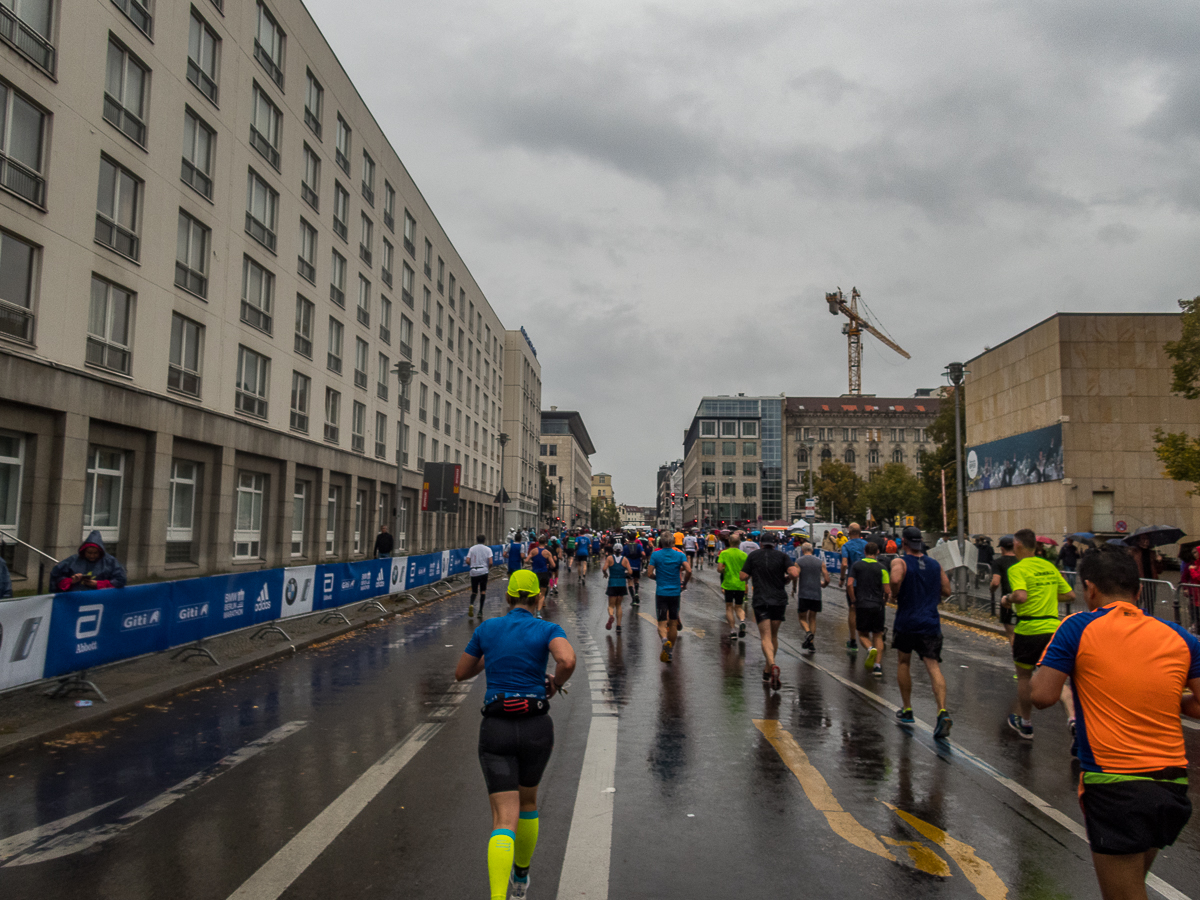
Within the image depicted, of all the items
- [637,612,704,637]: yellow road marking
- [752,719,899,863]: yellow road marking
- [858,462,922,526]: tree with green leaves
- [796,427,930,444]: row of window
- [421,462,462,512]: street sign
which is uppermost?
[796,427,930,444]: row of window

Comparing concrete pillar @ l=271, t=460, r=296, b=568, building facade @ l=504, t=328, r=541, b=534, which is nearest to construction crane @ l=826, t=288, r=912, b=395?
building facade @ l=504, t=328, r=541, b=534

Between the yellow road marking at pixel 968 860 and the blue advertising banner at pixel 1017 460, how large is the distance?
33564 mm

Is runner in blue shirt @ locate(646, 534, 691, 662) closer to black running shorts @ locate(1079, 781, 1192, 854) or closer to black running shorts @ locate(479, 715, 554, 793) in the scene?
black running shorts @ locate(479, 715, 554, 793)

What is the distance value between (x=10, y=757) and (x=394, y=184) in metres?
37.1

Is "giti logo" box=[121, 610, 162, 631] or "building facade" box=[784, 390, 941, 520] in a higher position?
"building facade" box=[784, 390, 941, 520]

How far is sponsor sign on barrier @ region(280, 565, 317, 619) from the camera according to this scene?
13.9 meters

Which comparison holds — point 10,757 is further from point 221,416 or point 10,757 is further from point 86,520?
point 221,416

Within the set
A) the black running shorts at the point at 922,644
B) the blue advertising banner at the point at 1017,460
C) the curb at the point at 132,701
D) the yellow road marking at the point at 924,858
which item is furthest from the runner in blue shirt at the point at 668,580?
the blue advertising banner at the point at 1017,460

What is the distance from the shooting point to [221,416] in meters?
23.0

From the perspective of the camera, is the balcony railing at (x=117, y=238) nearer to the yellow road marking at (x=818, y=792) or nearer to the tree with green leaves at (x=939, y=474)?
the yellow road marking at (x=818, y=792)

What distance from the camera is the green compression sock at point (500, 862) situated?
3629 mm

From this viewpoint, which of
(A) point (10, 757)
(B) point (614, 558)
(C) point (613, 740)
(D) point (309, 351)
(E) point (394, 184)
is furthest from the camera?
(E) point (394, 184)

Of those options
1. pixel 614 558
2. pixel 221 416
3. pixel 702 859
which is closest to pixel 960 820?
pixel 702 859

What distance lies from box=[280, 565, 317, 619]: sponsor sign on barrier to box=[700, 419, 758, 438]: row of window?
4347 inches
